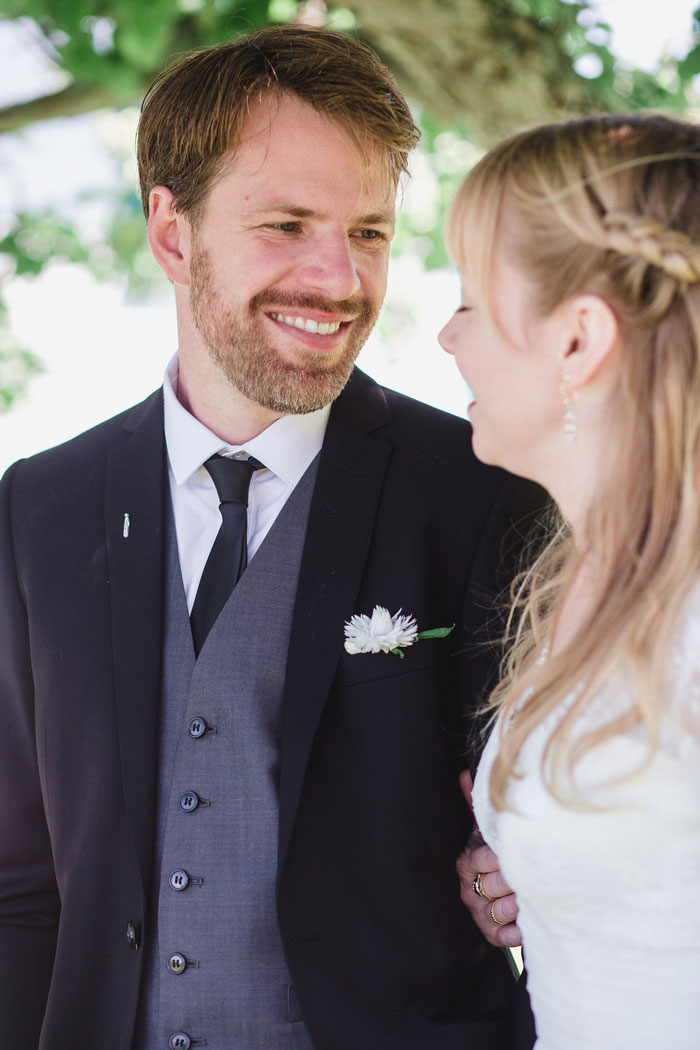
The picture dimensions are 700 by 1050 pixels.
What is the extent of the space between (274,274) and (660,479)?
104 centimetres

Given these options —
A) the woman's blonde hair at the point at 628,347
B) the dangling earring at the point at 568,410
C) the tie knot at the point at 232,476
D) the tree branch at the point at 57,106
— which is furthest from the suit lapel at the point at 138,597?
the tree branch at the point at 57,106

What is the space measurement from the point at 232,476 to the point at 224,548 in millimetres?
153

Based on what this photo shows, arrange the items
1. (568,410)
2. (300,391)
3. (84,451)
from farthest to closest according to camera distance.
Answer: (84,451), (300,391), (568,410)

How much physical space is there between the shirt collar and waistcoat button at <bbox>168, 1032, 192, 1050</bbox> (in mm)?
992

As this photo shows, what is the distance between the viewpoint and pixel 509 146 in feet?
5.27

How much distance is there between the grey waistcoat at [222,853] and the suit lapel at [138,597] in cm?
5

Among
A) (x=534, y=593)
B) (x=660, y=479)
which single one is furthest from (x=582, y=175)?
(x=534, y=593)

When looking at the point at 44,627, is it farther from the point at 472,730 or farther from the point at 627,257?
the point at 627,257

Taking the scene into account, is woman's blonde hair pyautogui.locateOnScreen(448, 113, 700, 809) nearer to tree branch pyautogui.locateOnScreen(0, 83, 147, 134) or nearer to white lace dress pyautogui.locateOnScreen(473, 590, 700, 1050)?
white lace dress pyautogui.locateOnScreen(473, 590, 700, 1050)

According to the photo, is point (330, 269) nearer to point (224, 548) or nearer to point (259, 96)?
point (259, 96)

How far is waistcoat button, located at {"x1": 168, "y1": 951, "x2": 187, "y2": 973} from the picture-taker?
6.51ft

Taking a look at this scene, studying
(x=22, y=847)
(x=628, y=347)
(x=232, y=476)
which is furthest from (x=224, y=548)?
(x=628, y=347)

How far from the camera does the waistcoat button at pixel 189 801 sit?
2.01 meters

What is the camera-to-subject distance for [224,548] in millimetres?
2197
